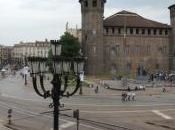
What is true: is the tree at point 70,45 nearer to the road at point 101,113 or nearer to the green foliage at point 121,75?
the green foliage at point 121,75

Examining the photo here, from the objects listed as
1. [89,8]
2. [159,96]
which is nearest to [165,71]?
[89,8]

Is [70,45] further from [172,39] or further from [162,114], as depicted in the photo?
[162,114]

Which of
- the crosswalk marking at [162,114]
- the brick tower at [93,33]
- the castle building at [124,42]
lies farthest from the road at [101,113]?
the castle building at [124,42]

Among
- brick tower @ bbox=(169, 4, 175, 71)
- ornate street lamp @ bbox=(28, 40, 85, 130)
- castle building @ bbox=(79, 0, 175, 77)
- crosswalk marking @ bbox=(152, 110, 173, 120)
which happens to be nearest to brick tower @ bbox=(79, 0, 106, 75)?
castle building @ bbox=(79, 0, 175, 77)

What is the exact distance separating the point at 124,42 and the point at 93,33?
867 centimetres

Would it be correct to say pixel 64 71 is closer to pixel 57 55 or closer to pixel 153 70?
pixel 57 55

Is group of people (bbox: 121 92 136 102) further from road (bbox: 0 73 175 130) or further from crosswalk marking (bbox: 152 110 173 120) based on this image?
crosswalk marking (bbox: 152 110 173 120)

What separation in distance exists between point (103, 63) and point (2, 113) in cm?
7073

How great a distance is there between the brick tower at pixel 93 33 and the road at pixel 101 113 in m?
44.4

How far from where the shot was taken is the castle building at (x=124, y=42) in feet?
398

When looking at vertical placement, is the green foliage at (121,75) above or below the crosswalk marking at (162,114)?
above

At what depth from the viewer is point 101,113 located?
2125 inches

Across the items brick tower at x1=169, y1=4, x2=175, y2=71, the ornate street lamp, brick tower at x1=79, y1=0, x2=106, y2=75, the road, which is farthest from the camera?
brick tower at x1=169, y1=4, x2=175, y2=71

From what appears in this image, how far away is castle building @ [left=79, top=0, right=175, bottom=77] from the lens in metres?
121
